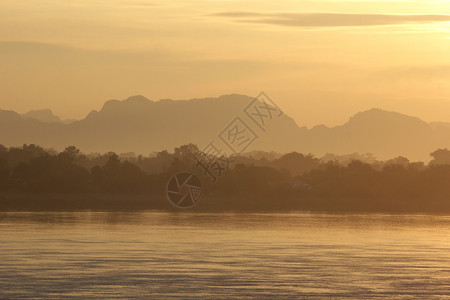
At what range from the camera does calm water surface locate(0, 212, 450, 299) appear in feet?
160

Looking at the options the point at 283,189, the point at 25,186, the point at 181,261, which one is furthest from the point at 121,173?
the point at 181,261

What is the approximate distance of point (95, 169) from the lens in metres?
164

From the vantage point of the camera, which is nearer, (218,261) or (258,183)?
(218,261)

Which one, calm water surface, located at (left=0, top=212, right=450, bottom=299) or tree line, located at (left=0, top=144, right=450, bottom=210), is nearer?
calm water surface, located at (left=0, top=212, right=450, bottom=299)

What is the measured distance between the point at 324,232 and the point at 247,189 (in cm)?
7115

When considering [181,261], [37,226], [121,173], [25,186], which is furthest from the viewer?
[121,173]

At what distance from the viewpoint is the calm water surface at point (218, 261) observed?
48750mm

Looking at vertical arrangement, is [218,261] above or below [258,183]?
below

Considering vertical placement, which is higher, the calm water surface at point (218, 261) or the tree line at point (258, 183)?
the tree line at point (258, 183)

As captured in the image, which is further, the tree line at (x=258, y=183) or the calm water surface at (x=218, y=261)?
the tree line at (x=258, y=183)

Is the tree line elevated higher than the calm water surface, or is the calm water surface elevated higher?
the tree line

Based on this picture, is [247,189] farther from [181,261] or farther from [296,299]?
[296,299]

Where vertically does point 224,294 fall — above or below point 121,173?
below

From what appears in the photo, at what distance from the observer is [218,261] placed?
6153cm
